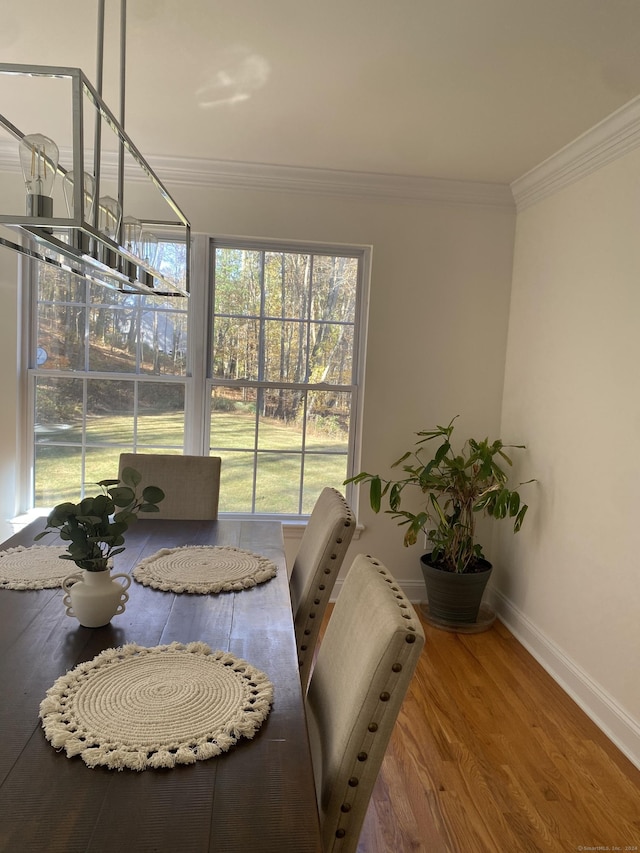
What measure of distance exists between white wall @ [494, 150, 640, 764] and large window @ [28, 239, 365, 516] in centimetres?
105

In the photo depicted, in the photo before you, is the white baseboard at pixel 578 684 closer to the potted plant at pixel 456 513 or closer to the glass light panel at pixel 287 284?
the potted plant at pixel 456 513

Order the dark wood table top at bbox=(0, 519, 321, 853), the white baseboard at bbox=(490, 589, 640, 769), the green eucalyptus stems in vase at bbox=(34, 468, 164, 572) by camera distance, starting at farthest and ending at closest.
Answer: the white baseboard at bbox=(490, 589, 640, 769)
the green eucalyptus stems in vase at bbox=(34, 468, 164, 572)
the dark wood table top at bbox=(0, 519, 321, 853)

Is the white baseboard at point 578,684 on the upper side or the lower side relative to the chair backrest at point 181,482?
lower

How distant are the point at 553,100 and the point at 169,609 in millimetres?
2384

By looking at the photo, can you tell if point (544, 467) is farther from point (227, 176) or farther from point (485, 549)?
point (227, 176)

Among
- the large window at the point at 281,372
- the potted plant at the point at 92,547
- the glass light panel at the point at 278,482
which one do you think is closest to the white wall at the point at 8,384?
the large window at the point at 281,372

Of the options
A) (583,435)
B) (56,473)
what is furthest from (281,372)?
(583,435)

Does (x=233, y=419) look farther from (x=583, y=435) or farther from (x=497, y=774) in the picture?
(x=497, y=774)

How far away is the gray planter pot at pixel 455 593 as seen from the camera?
135 inches

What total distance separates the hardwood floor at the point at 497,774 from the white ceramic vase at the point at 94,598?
1.09 m

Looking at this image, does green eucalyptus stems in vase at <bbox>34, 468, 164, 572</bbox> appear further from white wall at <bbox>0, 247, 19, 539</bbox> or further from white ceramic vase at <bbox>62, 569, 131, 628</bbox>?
white wall at <bbox>0, 247, 19, 539</bbox>

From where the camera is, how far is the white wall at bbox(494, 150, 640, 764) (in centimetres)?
254

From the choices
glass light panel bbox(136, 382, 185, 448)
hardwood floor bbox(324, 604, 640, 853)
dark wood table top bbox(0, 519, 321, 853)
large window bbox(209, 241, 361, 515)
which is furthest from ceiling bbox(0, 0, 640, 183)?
hardwood floor bbox(324, 604, 640, 853)

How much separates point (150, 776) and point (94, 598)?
0.64 m
